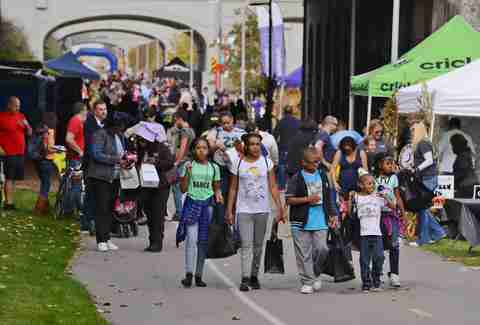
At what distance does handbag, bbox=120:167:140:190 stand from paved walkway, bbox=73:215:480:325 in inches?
41.6

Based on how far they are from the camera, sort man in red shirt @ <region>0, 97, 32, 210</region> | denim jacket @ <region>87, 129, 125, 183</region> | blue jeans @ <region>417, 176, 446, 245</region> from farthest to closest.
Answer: man in red shirt @ <region>0, 97, 32, 210</region> < blue jeans @ <region>417, 176, 446, 245</region> < denim jacket @ <region>87, 129, 125, 183</region>

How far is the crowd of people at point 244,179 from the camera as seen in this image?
1306cm

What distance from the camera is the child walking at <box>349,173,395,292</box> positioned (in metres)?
13.1

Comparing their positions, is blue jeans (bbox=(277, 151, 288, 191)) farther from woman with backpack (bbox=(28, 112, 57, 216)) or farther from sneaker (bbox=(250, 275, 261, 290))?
sneaker (bbox=(250, 275, 261, 290))

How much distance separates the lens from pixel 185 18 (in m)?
81.3

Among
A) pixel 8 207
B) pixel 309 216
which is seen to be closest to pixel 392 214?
pixel 309 216

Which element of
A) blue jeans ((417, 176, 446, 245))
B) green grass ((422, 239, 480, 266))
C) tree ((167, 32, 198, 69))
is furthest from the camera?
tree ((167, 32, 198, 69))

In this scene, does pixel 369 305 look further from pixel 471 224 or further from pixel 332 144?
pixel 332 144

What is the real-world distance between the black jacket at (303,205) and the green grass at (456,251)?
11.1 feet

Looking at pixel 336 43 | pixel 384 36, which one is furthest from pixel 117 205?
pixel 336 43

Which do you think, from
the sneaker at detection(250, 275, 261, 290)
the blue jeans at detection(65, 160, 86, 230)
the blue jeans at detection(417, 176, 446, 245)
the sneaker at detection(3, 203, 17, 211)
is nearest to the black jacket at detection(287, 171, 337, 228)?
the sneaker at detection(250, 275, 261, 290)

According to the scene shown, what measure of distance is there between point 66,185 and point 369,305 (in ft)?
28.3

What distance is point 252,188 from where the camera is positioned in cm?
1309

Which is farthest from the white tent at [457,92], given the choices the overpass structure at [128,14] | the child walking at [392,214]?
the overpass structure at [128,14]
